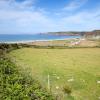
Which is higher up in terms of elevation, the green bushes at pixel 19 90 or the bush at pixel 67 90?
the green bushes at pixel 19 90

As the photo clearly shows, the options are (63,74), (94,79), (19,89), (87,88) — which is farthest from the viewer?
(63,74)

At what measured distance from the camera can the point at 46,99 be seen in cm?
987

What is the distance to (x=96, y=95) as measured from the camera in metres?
12.4

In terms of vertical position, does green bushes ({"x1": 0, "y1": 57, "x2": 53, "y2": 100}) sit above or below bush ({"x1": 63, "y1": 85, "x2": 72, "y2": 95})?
above

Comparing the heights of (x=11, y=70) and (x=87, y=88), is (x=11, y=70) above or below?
above

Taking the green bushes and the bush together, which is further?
the bush

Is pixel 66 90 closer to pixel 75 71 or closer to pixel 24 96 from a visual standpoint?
pixel 24 96

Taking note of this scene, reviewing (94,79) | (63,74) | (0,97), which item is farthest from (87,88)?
(0,97)

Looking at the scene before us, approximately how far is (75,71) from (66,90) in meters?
6.32

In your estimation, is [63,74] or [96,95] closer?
[96,95]

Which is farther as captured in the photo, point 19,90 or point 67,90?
point 67,90

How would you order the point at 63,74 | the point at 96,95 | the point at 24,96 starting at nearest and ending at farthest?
the point at 24,96, the point at 96,95, the point at 63,74

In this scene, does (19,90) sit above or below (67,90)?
above

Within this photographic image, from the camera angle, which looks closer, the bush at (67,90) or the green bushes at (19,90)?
the green bushes at (19,90)
